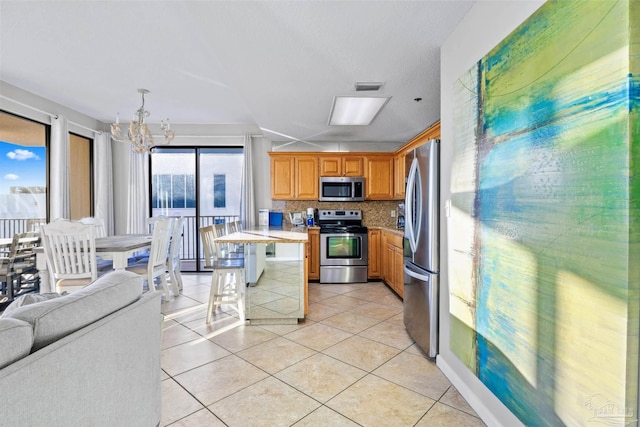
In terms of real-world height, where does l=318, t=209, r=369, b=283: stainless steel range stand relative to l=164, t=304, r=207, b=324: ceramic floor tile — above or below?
above

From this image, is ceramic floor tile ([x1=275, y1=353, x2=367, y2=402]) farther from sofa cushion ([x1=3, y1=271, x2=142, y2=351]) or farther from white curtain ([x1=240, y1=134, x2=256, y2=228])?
white curtain ([x1=240, y1=134, x2=256, y2=228])

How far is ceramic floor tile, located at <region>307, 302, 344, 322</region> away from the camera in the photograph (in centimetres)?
334

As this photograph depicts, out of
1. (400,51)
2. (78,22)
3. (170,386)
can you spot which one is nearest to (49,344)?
(170,386)

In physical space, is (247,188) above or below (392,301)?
above

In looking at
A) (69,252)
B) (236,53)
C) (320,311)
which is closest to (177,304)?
(69,252)

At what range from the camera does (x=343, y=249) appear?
15.9ft

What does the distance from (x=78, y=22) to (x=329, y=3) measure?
2.15 m

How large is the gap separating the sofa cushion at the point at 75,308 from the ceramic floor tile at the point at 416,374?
1.74 m

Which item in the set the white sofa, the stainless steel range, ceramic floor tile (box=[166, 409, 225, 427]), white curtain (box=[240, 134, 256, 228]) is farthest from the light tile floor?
white curtain (box=[240, 134, 256, 228])

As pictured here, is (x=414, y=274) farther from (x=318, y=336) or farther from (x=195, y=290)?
(x=195, y=290)

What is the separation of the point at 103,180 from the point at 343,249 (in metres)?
4.17

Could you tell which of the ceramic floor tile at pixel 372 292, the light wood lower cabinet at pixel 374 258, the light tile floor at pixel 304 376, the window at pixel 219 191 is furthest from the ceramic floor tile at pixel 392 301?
the window at pixel 219 191

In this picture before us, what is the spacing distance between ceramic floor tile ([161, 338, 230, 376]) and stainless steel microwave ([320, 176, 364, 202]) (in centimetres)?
310

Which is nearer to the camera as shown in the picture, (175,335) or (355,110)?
(175,335)
